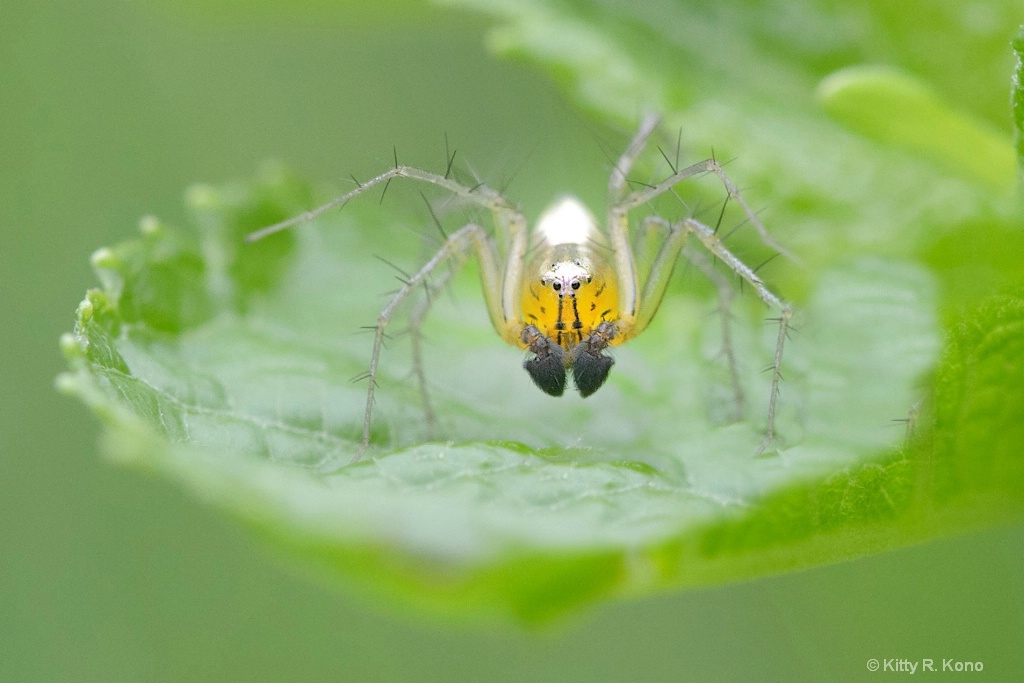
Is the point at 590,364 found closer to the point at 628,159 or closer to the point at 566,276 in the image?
the point at 566,276

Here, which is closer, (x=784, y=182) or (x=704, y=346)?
(x=784, y=182)

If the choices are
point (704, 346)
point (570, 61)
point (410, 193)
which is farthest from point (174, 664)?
point (570, 61)

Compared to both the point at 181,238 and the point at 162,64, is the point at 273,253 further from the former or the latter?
the point at 162,64

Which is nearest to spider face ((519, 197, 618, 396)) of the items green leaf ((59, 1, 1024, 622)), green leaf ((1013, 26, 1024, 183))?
green leaf ((59, 1, 1024, 622))

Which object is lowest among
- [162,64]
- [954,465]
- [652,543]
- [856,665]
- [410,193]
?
[652,543]

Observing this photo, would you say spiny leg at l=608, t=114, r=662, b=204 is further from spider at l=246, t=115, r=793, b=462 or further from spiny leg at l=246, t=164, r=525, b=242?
spiny leg at l=246, t=164, r=525, b=242

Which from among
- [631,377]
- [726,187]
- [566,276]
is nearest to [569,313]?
[566,276]
